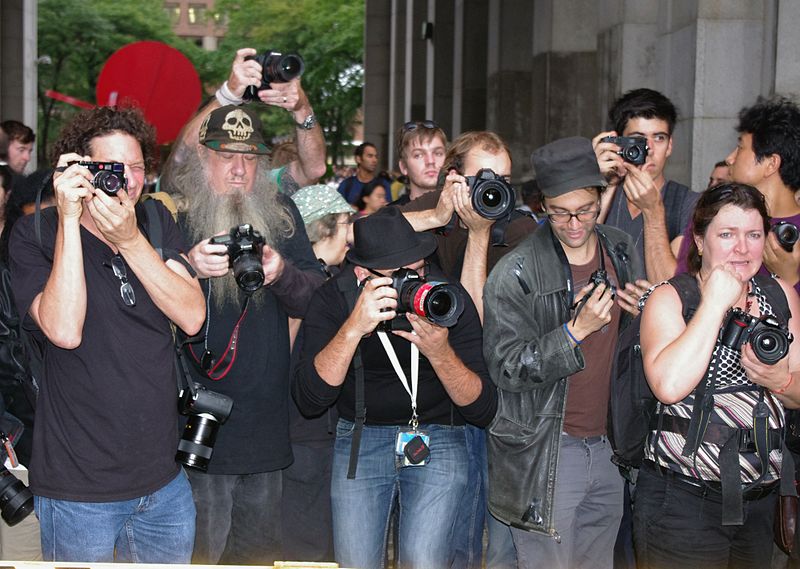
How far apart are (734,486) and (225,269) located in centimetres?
198

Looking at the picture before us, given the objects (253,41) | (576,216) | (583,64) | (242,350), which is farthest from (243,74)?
(253,41)

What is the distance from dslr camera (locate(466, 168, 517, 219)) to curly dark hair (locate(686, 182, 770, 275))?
31.5 inches

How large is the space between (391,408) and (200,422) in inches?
29.5

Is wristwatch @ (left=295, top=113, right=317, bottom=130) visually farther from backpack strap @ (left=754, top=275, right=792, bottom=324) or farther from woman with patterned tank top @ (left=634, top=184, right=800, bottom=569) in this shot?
backpack strap @ (left=754, top=275, right=792, bottom=324)

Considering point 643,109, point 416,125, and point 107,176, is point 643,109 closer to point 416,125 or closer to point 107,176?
point 416,125

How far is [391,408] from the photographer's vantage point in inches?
169

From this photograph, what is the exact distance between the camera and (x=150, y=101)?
1150 centimetres

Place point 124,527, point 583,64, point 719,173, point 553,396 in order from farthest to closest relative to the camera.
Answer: point 583,64, point 719,173, point 553,396, point 124,527

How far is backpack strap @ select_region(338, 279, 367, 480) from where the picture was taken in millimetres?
4238

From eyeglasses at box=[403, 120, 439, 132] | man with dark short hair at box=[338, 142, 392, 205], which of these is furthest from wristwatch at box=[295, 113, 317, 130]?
man with dark short hair at box=[338, 142, 392, 205]

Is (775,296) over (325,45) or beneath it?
beneath

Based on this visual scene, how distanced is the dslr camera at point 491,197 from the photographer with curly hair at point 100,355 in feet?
4.38

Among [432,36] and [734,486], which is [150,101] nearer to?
[734,486]

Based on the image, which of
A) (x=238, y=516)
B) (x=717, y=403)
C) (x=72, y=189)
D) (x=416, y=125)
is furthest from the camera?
(x=416, y=125)
